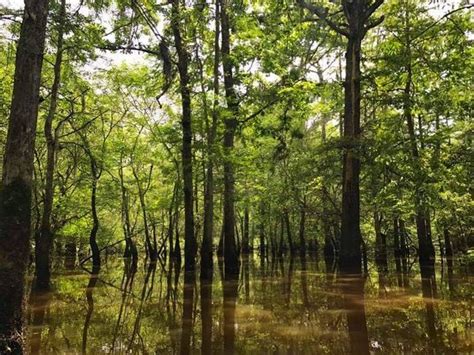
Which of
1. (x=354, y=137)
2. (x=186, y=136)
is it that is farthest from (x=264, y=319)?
(x=186, y=136)

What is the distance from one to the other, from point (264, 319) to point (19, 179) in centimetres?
437

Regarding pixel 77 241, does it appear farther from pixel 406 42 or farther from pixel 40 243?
pixel 406 42

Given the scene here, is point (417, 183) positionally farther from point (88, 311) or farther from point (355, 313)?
point (88, 311)

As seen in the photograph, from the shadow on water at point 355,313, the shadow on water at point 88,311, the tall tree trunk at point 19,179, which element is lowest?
the shadow on water at point 88,311

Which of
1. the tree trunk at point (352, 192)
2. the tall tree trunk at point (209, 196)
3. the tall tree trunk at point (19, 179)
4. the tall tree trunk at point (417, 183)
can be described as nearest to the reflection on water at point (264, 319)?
the tall tree trunk at point (19, 179)

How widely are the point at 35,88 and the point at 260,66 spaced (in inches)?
456

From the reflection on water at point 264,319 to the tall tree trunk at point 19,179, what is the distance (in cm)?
133

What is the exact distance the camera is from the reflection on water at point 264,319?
5.32 metres

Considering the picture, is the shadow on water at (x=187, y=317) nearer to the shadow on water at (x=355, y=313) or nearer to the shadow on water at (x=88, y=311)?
the shadow on water at (x=88, y=311)

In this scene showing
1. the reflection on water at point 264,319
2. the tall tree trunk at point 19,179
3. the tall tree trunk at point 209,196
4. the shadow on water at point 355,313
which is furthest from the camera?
the tall tree trunk at point 209,196

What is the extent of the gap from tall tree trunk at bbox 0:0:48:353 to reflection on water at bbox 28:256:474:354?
1.33 m

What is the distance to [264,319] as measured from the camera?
698 cm

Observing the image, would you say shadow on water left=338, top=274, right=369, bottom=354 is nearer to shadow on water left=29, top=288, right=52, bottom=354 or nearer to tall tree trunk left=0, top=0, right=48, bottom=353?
tall tree trunk left=0, top=0, right=48, bottom=353

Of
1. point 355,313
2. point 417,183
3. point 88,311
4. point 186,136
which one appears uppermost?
point 186,136
